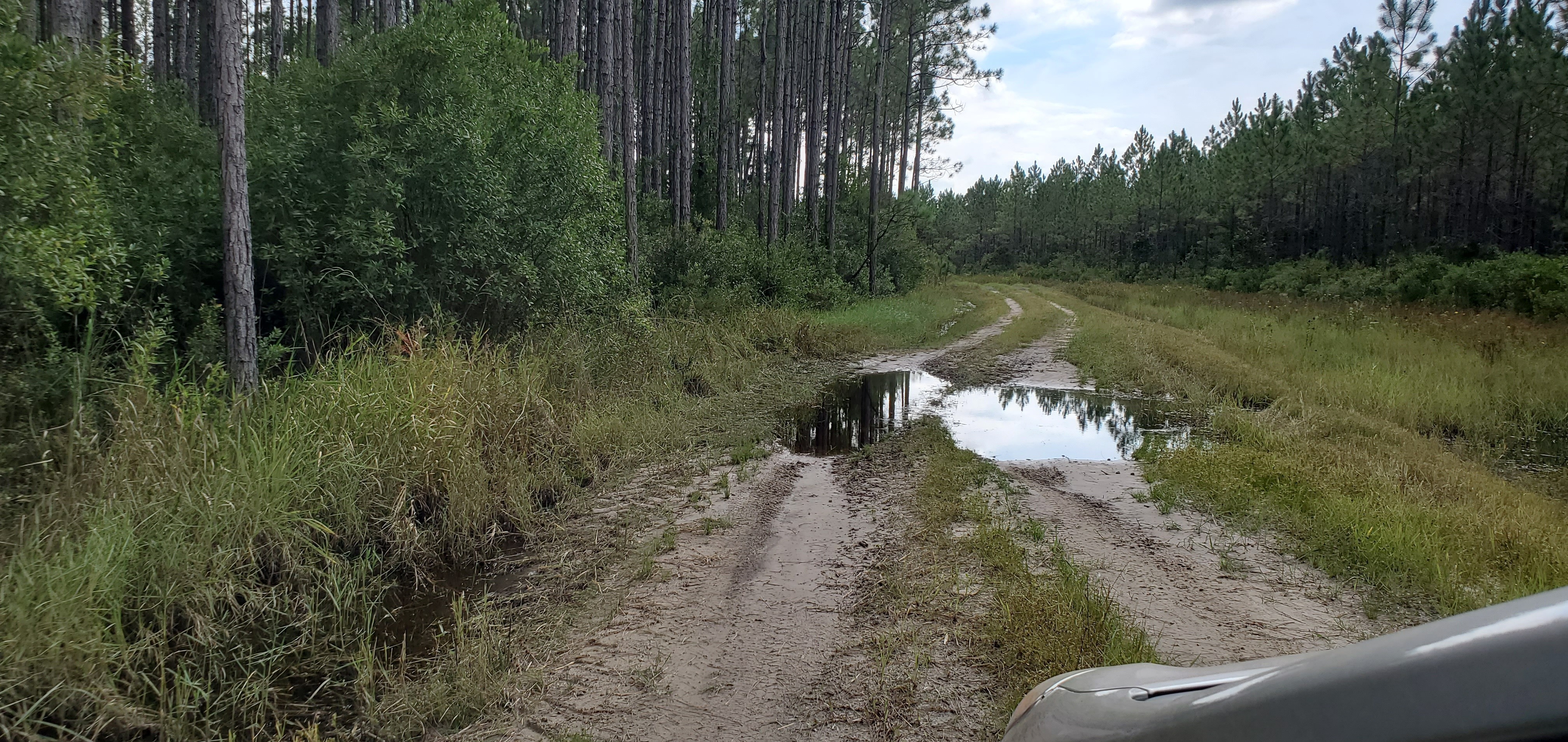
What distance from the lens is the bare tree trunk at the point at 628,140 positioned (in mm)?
13453

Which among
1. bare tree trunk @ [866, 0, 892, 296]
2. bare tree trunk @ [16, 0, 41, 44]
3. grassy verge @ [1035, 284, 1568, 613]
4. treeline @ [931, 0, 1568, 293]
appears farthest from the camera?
treeline @ [931, 0, 1568, 293]

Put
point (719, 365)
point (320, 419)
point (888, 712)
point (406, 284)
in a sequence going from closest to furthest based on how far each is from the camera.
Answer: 1. point (888, 712)
2. point (320, 419)
3. point (406, 284)
4. point (719, 365)

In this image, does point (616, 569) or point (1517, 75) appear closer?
point (616, 569)

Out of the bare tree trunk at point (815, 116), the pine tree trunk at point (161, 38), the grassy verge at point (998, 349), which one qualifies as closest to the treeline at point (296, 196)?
the grassy verge at point (998, 349)

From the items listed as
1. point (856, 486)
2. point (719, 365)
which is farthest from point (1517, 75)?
point (856, 486)

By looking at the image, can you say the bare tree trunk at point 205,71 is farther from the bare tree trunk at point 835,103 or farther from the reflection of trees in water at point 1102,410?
the bare tree trunk at point 835,103

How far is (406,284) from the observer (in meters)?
8.05

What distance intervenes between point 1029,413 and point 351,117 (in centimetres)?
839

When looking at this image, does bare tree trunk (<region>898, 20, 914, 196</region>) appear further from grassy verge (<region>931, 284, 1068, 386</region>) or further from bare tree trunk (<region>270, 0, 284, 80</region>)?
bare tree trunk (<region>270, 0, 284, 80</region>)

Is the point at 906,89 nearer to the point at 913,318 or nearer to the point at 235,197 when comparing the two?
the point at 913,318

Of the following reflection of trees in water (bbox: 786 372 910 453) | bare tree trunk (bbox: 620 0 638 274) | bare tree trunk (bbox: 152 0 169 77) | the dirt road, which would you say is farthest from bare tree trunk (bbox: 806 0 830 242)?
the dirt road

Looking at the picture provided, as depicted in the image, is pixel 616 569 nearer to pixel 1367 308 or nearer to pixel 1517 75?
pixel 1367 308

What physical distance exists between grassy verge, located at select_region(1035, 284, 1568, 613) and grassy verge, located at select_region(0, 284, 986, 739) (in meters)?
4.75

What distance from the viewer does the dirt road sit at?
3455 mm
